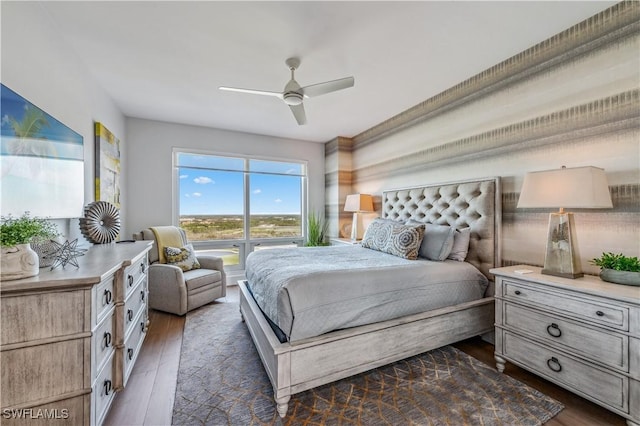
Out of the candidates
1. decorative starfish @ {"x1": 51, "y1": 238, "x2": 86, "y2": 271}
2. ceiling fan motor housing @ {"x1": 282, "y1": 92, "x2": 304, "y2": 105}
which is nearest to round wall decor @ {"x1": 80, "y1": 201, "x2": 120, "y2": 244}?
decorative starfish @ {"x1": 51, "y1": 238, "x2": 86, "y2": 271}

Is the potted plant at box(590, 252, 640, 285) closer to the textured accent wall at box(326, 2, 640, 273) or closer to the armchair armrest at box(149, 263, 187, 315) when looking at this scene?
the textured accent wall at box(326, 2, 640, 273)

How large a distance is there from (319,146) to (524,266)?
403 cm

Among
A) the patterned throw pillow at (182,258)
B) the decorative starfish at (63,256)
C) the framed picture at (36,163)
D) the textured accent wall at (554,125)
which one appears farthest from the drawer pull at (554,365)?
the patterned throw pillow at (182,258)

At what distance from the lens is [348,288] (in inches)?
76.2

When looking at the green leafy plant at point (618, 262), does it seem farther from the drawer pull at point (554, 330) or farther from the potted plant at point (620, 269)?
the drawer pull at point (554, 330)

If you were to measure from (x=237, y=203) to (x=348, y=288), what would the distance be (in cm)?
340

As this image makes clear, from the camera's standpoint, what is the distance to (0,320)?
3.72 feet

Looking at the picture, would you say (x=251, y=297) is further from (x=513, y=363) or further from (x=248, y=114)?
(x=248, y=114)

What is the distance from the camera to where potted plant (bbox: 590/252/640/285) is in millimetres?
1656

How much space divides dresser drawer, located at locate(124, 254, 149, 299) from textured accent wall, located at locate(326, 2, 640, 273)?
3182 millimetres

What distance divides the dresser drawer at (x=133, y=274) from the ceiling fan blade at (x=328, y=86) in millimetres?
1943

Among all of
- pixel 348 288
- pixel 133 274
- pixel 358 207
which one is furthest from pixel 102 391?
pixel 358 207

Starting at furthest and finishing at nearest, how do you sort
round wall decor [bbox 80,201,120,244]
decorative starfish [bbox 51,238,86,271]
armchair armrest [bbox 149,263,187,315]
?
armchair armrest [bbox 149,263,187,315], round wall decor [bbox 80,201,120,244], decorative starfish [bbox 51,238,86,271]

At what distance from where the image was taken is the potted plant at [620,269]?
1.66 metres
